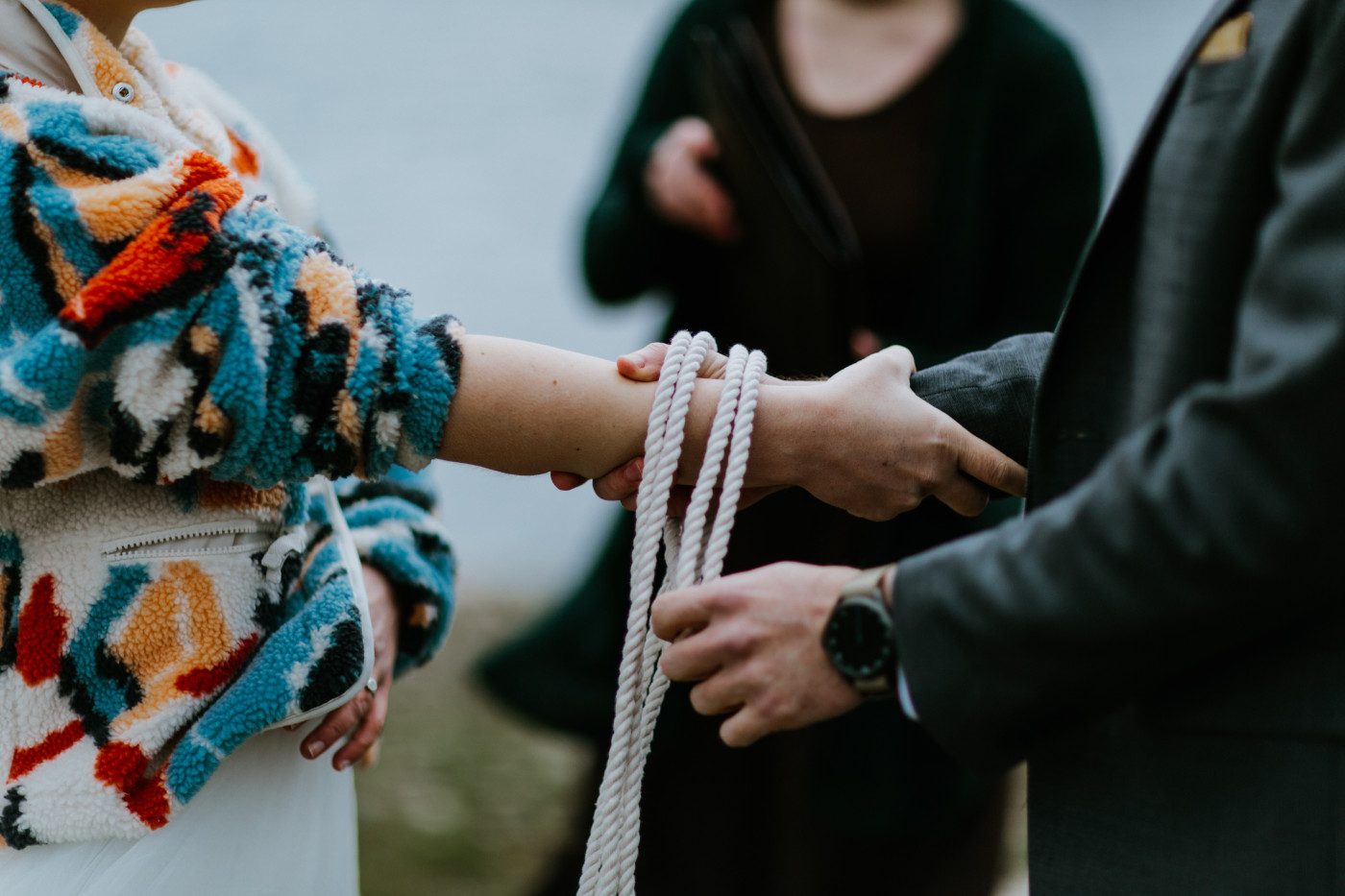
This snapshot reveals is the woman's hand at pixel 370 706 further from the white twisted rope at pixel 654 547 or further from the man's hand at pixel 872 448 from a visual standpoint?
the man's hand at pixel 872 448

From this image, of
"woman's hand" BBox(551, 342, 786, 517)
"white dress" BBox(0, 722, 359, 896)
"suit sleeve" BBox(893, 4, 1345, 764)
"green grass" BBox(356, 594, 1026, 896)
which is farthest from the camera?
"green grass" BBox(356, 594, 1026, 896)

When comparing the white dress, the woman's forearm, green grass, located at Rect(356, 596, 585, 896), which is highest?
the woman's forearm

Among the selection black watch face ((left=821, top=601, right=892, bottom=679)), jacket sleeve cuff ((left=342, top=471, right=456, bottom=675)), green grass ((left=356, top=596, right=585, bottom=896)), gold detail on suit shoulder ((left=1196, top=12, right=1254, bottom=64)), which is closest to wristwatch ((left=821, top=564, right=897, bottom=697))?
black watch face ((left=821, top=601, right=892, bottom=679))

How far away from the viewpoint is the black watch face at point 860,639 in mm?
891

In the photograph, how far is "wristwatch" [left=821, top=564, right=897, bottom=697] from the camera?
89 cm

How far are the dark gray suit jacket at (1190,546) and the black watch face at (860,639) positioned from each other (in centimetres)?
2

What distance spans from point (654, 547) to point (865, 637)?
0.23m

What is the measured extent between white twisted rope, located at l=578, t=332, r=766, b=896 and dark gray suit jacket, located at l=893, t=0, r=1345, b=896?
0.76 feet

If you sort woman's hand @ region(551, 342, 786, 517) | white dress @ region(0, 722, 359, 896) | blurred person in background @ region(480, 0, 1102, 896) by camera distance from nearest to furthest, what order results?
1. white dress @ region(0, 722, 359, 896)
2. woman's hand @ region(551, 342, 786, 517)
3. blurred person in background @ region(480, 0, 1102, 896)

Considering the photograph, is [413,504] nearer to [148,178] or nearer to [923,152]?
[148,178]

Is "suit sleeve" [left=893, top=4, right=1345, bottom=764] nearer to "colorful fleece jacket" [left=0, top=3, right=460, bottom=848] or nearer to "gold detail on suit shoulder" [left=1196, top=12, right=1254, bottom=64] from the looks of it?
"gold detail on suit shoulder" [left=1196, top=12, right=1254, bottom=64]

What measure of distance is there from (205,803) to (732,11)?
164 cm

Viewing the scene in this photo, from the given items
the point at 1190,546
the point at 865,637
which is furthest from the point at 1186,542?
the point at 865,637

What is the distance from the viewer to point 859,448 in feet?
3.67
